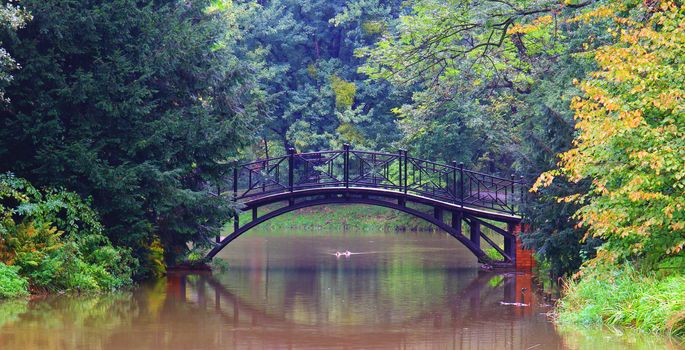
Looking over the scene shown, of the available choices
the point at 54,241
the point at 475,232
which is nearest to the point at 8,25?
the point at 54,241

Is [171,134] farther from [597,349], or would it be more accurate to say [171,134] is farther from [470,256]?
[470,256]

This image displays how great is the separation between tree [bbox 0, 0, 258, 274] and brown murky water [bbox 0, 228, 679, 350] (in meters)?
1.60

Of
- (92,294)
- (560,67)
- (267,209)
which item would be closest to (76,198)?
(92,294)

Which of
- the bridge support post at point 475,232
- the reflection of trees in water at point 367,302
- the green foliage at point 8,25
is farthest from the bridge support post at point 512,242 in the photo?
the green foliage at point 8,25

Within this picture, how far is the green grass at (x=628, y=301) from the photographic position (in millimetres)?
11680

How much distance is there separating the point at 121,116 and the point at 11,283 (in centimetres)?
387

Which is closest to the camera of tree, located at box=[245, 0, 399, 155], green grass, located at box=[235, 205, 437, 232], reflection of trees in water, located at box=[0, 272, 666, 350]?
reflection of trees in water, located at box=[0, 272, 666, 350]

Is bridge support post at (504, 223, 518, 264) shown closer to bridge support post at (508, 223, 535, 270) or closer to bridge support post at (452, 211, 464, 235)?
bridge support post at (508, 223, 535, 270)

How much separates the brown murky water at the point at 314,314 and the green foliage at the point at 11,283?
366mm

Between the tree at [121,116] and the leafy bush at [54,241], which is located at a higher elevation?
the tree at [121,116]

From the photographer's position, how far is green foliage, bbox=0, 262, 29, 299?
15.0 m

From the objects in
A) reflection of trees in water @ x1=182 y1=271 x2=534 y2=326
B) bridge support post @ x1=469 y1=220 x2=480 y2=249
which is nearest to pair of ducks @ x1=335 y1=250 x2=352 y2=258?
bridge support post @ x1=469 y1=220 x2=480 y2=249

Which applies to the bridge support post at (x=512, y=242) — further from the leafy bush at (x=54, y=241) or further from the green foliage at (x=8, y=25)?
the green foliage at (x=8, y=25)

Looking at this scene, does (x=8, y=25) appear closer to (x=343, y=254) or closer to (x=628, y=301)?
(x=628, y=301)
